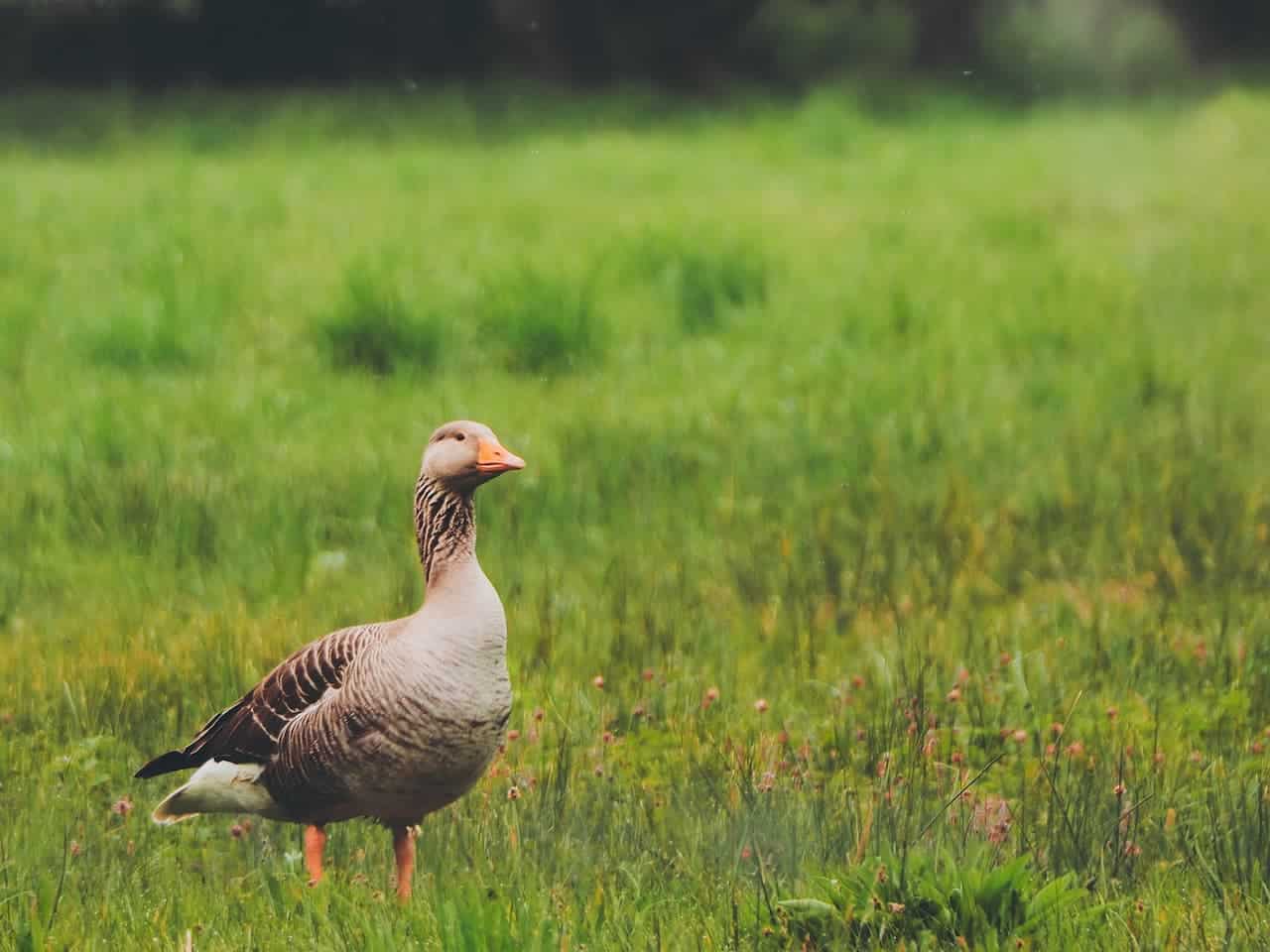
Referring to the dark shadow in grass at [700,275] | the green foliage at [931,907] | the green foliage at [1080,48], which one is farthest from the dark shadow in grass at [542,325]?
the green foliage at [1080,48]

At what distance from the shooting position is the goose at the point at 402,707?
11.3 ft

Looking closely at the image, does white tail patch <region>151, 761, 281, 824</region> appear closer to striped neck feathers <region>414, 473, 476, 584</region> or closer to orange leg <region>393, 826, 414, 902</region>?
orange leg <region>393, 826, 414, 902</region>

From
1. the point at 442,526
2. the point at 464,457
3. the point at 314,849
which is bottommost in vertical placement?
the point at 314,849

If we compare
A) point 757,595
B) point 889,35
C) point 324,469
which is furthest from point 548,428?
point 889,35

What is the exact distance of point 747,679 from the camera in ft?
17.8

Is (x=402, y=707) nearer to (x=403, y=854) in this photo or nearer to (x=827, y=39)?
(x=403, y=854)

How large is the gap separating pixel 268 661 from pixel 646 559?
169 centimetres

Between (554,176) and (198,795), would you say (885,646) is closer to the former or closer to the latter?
(198,795)

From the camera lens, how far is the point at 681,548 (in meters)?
6.45

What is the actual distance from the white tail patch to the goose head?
79 cm

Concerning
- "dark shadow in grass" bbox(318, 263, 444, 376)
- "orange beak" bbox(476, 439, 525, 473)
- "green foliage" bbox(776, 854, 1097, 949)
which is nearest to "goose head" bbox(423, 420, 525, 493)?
"orange beak" bbox(476, 439, 525, 473)

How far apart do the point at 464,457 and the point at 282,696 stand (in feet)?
2.36

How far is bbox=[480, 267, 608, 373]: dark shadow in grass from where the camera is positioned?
8.71m

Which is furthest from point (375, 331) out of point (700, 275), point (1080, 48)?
point (1080, 48)
